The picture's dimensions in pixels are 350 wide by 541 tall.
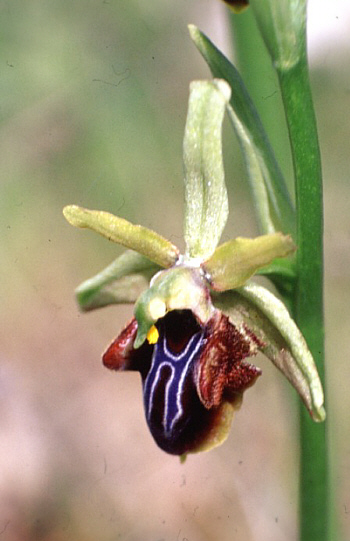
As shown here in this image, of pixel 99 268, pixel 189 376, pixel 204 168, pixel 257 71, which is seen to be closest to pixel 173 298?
pixel 189 376

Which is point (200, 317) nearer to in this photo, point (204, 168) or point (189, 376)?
point (189, 376)

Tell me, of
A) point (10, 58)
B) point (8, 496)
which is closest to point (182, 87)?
point (10, 58)

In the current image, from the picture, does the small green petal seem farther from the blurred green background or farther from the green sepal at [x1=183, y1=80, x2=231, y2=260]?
the blurred green background

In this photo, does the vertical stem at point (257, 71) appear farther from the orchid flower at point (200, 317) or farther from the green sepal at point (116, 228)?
the green sepal at point (116, 228)

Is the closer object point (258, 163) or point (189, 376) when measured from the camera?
point (189, 376)

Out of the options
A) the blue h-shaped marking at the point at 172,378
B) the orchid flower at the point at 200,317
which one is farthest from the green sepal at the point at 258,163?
the blue h-shaped marking at the point at 172,378

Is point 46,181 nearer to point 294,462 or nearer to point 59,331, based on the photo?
point 59,331
